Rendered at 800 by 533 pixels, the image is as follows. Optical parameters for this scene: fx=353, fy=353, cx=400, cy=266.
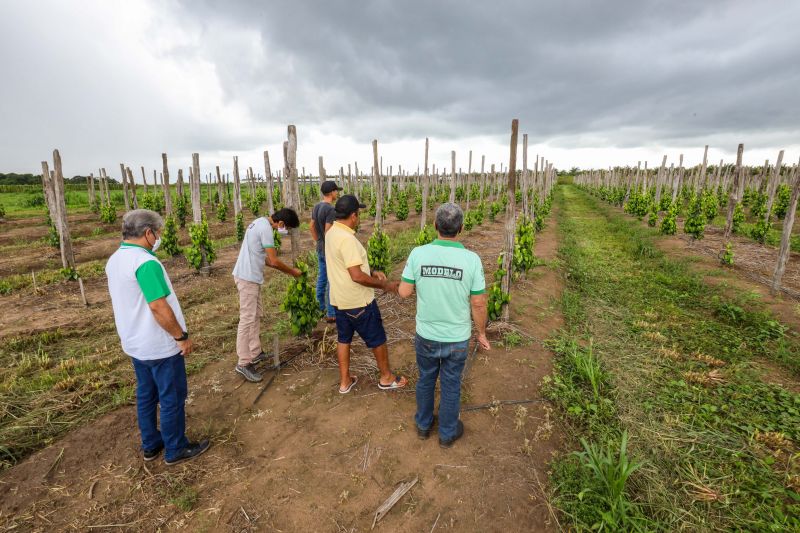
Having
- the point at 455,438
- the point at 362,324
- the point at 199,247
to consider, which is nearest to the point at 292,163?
the point at 362,324

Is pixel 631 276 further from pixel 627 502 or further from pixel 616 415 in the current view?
pixel 627 502

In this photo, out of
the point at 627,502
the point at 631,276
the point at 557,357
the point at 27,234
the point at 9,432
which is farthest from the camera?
the point at 27,234

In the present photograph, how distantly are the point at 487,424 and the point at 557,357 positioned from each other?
1838mm

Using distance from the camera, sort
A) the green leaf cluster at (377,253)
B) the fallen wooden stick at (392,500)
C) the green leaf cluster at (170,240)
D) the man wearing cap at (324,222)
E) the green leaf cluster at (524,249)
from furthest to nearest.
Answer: the green leaf cluster at (170,240), the green leaf cluster at (377,253), the green leaf cluster at (524,249), the man wearing cap at (324,222), the fallen wooden stick at (392,500)

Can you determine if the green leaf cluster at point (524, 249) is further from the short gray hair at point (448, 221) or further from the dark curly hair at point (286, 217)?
the short gray hair at point (448, 221)

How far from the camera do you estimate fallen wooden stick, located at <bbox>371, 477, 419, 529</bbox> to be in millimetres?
2492

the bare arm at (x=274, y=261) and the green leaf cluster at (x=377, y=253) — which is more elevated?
the bare arm at (x=274, y=261)

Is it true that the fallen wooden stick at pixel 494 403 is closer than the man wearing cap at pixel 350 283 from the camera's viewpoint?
No

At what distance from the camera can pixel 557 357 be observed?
4.72 metres

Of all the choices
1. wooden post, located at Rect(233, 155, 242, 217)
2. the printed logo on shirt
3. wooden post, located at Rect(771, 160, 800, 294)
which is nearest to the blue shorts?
the printed logo on shirt

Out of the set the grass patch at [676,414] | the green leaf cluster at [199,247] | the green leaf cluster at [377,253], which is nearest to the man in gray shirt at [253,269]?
the grass patch at [676,414]

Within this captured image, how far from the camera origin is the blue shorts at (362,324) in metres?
3.58

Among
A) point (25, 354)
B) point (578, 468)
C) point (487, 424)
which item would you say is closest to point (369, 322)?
point (487, 424)

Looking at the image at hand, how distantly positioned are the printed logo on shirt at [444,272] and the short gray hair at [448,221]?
274mm
